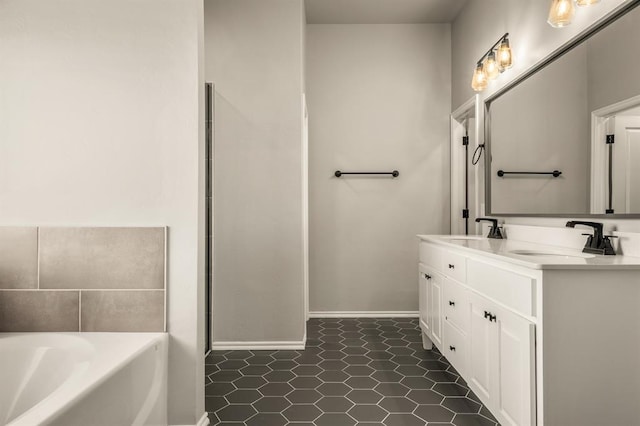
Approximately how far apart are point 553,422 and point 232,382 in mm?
1712

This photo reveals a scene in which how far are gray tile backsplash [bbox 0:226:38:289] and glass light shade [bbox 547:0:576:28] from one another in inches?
100

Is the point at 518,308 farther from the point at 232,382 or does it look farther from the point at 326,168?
the point at 326,168

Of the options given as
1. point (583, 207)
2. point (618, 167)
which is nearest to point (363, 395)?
point (583, 207)

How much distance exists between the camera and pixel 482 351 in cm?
196

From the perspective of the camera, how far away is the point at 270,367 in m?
2.77

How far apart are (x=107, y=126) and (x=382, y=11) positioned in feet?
9.14

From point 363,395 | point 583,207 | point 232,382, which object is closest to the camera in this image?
point 583,207

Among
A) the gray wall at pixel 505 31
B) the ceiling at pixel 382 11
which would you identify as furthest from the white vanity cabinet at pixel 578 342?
the ceiling at pixel 382 11

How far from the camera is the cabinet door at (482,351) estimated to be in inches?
72.7

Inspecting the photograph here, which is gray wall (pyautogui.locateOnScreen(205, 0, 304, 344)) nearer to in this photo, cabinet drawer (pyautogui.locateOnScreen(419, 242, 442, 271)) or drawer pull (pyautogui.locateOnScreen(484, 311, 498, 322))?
cabinet drawer (pyautogui.locateOnScreen(419, 242, 442, 271))

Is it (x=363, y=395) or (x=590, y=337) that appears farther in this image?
(x=363, y=395)

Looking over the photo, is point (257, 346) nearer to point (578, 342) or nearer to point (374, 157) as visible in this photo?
point (374, 157)

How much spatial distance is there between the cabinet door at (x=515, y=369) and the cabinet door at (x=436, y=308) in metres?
0.84

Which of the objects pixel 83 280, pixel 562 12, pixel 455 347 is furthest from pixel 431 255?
pixel 83 280
